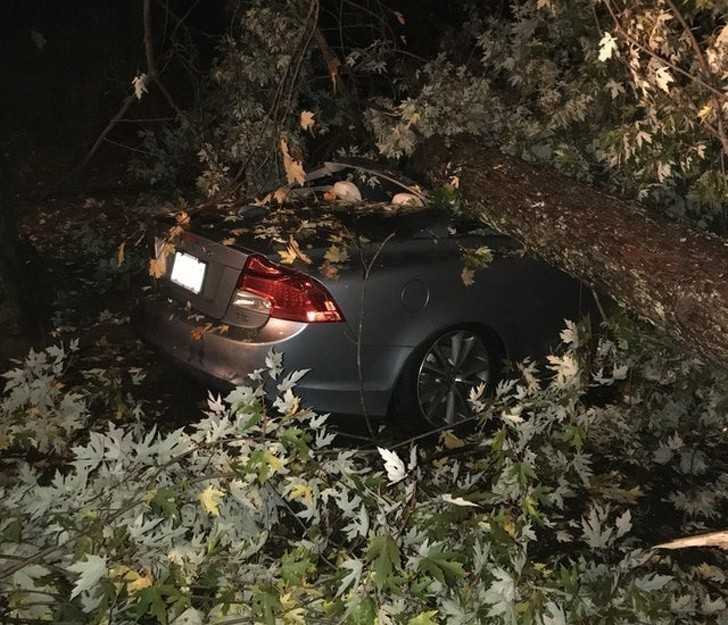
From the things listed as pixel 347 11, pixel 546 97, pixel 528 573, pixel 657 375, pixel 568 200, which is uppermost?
pixel 347 11

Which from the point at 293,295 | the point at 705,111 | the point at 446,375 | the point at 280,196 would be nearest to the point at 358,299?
the point at 293,295

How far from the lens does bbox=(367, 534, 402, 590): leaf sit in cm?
229

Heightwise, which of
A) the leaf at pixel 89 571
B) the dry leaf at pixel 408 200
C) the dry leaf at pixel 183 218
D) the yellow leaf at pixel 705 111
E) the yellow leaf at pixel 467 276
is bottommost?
the leaf at pixel 89 571

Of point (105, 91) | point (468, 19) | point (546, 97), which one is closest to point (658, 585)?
point (546, 97)

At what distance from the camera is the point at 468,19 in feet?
25.1

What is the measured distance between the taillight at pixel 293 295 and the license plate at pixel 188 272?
461mm

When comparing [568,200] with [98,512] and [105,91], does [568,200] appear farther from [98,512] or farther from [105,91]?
[105,91]

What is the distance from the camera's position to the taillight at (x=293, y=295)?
3.73 metres

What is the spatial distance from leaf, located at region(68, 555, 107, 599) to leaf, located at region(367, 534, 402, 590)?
786 mm

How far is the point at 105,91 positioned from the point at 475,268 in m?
8.37

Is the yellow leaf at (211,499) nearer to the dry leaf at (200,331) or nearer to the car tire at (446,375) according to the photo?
the dry leaf at (200,331)

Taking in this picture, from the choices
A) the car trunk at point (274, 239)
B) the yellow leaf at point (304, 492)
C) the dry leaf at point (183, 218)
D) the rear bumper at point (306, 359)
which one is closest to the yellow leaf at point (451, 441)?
the rear bumper at point (306, 359)

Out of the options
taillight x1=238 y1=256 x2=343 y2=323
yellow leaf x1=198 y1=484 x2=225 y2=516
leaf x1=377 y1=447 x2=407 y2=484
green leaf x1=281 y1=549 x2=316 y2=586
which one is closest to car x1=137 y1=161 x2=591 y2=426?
taillight x1=238 y1=256 x2=343 y2=323

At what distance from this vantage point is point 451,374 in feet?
14.2
